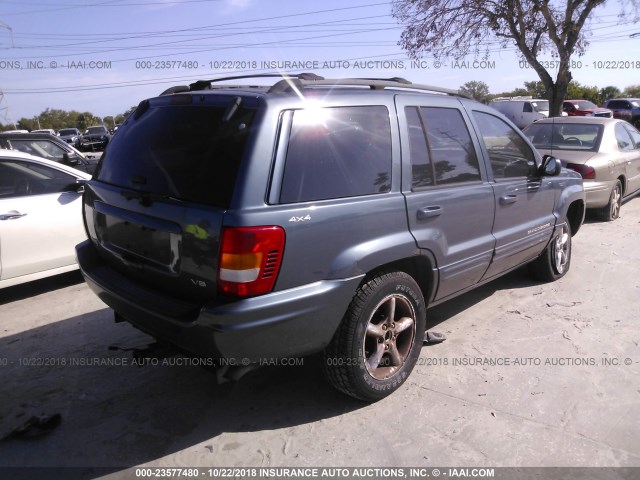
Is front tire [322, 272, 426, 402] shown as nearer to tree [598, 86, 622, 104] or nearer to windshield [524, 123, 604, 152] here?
windshield [524, 123, 604, 152]

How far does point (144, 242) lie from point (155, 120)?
0.80 meters

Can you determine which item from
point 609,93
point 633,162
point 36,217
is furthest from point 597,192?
point 609,93

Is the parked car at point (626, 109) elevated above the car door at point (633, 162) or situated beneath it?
elevated above

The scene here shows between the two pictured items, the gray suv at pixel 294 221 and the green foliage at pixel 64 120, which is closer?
the gray suv at pixel 294 221

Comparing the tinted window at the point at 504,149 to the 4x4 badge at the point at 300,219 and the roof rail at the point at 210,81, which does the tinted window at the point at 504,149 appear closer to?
the roof rail at the point at 210,81

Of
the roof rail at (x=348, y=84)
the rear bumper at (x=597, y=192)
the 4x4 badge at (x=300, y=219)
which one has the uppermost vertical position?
the roof rail at (x=348, y=84)

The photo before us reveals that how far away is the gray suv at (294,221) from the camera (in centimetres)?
247

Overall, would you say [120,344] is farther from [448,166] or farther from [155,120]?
[448,166]

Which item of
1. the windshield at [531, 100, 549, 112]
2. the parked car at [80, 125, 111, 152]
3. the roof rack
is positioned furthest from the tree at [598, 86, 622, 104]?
the roof rack

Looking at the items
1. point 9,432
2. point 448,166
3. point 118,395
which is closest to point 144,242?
point 118,395

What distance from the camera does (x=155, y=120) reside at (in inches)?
122

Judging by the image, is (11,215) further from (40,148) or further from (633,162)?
(633,162)

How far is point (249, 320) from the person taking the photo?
2.44 metres

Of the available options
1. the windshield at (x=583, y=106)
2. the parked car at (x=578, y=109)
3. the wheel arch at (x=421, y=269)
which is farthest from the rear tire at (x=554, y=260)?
the windshield at (x=583, y=106)
